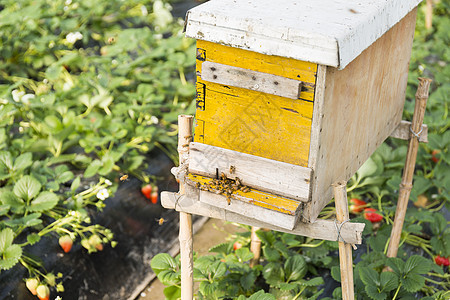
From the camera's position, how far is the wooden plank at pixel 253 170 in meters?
1.55

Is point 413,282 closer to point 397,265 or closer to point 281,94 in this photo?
point 397,265

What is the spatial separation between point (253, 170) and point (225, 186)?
10cm

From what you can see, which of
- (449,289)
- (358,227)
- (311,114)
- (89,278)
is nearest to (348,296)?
(358,227)

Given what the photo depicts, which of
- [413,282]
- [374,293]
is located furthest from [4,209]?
[413,282]

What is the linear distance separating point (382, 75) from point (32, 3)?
316 centimetres

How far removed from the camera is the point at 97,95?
325 centimetres

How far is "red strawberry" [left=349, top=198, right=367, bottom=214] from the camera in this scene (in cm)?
298

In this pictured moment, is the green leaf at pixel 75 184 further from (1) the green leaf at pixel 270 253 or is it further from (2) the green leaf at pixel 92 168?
(1) the green leaf at pixel 270 253

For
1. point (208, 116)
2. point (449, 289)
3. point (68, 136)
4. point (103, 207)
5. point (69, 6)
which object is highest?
point (208, 116)

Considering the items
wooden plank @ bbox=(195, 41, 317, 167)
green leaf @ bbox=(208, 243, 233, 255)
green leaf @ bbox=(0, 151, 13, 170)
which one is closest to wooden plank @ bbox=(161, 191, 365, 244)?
wooden plank @ bbox=(195, 41, 317, 167)

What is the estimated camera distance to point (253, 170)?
160 cm

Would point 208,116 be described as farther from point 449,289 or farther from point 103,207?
point 449,289

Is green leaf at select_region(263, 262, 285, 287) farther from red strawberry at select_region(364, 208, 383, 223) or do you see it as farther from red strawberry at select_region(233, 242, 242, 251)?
red strawberry at select_region(364, 208, 383, 223)

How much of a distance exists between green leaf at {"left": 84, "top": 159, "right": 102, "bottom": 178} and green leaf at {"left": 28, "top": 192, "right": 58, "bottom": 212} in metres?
0.30
